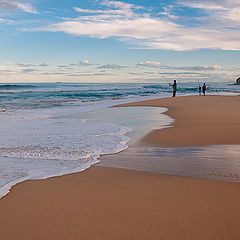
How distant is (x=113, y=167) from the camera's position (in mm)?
5227

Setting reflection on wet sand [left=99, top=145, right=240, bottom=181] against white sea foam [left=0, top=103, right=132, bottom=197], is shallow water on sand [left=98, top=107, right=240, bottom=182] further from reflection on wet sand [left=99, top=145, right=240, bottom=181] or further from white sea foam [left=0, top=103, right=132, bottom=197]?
white sea foam [left=0, top=103, right=132, bottom=197]

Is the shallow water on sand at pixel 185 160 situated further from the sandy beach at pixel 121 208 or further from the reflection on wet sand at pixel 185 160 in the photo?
the sandy beach at pixel 121 208

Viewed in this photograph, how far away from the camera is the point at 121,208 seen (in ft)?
11.1

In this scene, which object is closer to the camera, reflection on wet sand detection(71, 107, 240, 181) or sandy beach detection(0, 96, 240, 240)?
sandy beach detection(0, 96, 240, 240)

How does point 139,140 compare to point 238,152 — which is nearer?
point 238,152

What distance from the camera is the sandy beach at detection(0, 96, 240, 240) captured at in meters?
2.87

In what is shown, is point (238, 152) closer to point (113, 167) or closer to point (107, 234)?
point (113, 167)

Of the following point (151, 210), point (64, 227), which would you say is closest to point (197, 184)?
point (151, 210)

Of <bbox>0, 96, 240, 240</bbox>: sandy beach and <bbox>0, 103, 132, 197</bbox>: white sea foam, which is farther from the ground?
<bbox>0, 96, 240, 240</bbox>: sandy beach

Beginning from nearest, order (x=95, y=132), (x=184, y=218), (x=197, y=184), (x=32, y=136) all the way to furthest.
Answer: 1. (x=184, y=218)
2. (x=197, y=184)
3. (x=32, y=136)
4. (x=95, y=132)

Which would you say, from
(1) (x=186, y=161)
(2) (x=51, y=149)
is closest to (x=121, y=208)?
(1) (x=186, y=161)

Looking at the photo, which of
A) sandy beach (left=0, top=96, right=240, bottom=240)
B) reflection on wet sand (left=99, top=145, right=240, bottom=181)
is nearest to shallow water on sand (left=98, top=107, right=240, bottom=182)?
reflection on wet sand (left=99, top=145, right=240, bottom=181)

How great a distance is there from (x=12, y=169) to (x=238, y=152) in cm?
460

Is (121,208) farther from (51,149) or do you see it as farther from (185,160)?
(51,149)
